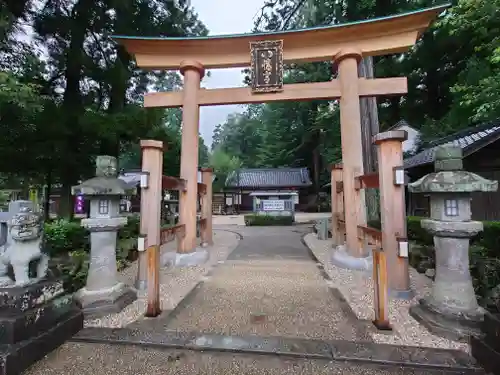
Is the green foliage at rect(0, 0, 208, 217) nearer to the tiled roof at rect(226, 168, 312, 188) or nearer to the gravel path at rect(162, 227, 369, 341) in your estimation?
the gravel path at rect(162, 227, 369, 341)

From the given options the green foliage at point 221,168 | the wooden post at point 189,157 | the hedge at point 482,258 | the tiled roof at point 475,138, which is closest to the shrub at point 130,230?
the wooden post at point 189,157

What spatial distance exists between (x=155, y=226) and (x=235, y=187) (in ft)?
73.6

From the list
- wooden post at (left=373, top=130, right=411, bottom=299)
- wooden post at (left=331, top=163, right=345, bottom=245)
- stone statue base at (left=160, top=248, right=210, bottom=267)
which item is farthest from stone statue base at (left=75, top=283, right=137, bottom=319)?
wooden post at (left=331, top=163, right=345, bottom=245)

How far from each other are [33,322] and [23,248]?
2.59ft

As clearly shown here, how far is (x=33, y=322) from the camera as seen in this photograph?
7.87ft

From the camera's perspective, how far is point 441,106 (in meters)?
18.2

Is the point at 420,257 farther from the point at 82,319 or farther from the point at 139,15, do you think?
the point at 139,15

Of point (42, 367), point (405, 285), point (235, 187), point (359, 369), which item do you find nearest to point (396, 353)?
point (359, 369)

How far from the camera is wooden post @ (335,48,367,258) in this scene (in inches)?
212

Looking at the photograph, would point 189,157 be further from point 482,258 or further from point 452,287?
point 482,258

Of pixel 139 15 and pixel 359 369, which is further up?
pixel 139 15

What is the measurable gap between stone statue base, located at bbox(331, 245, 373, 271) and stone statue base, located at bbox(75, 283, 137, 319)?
4.13m

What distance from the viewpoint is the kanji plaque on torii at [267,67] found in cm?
570

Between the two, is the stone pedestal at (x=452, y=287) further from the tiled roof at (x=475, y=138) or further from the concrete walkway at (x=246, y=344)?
the tiled roof at (x=475, y=138)
